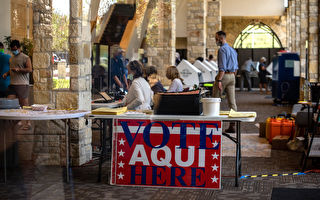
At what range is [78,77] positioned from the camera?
5594mm

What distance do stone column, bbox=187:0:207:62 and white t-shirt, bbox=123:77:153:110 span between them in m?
11.1

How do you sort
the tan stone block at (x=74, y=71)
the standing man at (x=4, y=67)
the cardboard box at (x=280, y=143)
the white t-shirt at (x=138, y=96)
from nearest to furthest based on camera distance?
the white t-shirt at (x=138, y=96) < the tan stone block at (x=74, y=71) < the standing man at (x=4, y=67) < the cardboard box at (x=280, y=143)

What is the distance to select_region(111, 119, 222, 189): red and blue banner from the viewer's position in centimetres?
A: 459

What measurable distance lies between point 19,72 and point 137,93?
142 centimetres

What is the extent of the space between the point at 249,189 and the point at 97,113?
1421 millimetres

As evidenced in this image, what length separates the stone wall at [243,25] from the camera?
1025 inches

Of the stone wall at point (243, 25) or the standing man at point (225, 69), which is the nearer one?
the standing man at point (225, 69)

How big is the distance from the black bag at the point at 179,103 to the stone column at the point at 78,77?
4.14 feet

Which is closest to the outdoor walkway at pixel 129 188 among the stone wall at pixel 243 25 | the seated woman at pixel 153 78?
the seated woman at pixel 153 78

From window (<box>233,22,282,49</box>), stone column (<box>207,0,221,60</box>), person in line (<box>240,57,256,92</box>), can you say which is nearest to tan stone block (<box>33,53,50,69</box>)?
stone column (<box>207,0,221,60</box>)

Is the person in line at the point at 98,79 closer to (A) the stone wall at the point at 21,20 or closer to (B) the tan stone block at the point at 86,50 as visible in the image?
(B) the tan stone block at the point at 86,50

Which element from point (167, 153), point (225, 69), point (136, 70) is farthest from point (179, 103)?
point (225, 69)

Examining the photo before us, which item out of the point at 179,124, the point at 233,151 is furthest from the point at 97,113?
the point at 233,151

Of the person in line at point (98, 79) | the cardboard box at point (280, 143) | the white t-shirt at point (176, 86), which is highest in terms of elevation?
the person in line at point (98, 79)
